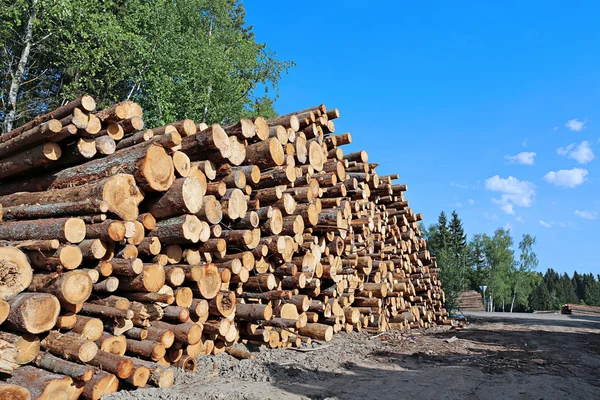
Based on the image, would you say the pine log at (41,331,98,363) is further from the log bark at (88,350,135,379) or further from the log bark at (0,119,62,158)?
the log bark at (0,119,62,158)

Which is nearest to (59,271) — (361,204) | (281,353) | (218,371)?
(218,371)

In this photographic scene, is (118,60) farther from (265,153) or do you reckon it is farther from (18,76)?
(265,153)

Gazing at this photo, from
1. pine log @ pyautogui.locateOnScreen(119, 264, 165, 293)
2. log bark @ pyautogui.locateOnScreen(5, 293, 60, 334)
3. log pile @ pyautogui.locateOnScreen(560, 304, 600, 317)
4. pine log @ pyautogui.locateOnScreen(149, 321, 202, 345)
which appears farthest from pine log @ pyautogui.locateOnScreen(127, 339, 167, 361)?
log pile @ pyautogui.locateOnScreen(560, 304, 600, 317)

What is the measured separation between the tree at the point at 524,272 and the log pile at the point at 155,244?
48.8 meters

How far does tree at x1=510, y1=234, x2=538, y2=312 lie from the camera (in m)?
49.4

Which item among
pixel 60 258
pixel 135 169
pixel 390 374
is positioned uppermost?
pixel 135 169

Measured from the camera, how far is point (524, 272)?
50.7 m

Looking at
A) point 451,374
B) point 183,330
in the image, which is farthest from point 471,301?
point 183,330

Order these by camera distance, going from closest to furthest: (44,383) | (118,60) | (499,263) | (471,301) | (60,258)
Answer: (44,383) → (60,258) → (118,60) → (471,301) → (499,263)

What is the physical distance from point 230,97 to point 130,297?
15426 millimetres

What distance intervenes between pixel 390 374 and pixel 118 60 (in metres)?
16.4

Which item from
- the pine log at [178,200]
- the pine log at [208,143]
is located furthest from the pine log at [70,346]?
the pine log at [208,143]

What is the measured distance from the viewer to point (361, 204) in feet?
29.0

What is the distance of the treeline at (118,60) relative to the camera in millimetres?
14641
